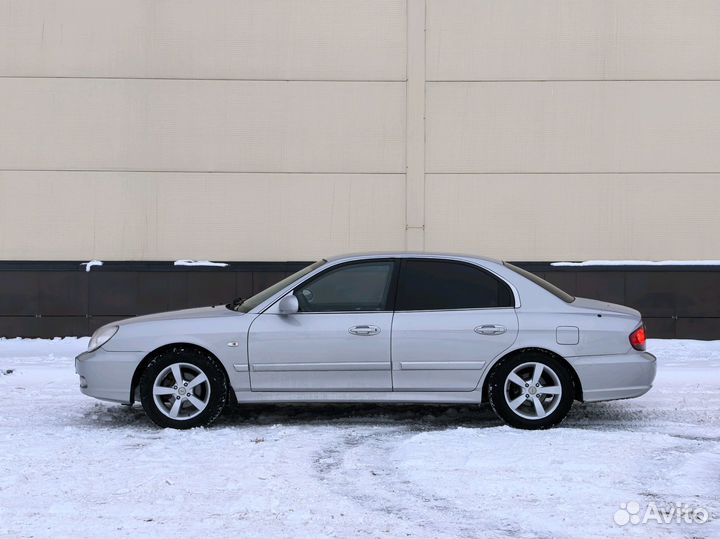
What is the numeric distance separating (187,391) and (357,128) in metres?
7.00

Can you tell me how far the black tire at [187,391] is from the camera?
755 cm

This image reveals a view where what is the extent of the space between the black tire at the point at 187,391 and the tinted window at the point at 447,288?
1595 millimetres

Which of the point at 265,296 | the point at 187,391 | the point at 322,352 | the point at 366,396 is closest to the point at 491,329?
the point at 366,396

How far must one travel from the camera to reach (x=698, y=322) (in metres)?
13.7

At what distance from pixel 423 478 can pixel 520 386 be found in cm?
180

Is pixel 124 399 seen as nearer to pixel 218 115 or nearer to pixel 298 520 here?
pixel 298 520

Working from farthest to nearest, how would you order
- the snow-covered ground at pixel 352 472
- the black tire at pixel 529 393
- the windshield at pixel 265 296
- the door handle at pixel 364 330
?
1. the windshield at pixel 265 296
2. the door handle at pixel 364 330
3. the black tire at pixel 529 393
4. the snow-covered ground at pixel 352 472

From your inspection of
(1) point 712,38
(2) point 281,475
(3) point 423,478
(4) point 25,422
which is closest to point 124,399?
(4) point 25,422

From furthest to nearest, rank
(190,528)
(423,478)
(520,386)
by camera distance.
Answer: (520,386)
(423,478)
(190,528)

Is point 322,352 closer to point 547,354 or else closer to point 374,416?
point 374,416

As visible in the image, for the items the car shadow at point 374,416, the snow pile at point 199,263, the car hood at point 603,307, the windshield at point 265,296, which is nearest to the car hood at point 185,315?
the windshield at point 265,296

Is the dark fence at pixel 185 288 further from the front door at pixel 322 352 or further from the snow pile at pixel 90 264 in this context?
the front door at pixel 322 352

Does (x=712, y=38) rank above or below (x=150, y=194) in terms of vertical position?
above

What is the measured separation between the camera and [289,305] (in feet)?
24.8
